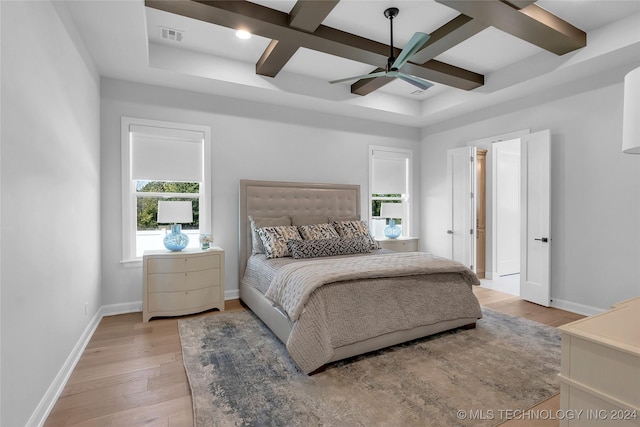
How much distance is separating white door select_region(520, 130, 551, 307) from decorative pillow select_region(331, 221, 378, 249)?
1962mm

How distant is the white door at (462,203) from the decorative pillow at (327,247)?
190 cm

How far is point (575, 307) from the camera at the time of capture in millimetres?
3705

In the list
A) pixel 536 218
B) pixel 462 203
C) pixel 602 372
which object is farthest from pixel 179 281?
pixel 536 218

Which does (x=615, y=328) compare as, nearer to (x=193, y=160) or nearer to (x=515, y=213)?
(x=193, y=160)

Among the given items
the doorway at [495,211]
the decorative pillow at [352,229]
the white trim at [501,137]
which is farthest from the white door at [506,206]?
the decorative pillow at [352,229]

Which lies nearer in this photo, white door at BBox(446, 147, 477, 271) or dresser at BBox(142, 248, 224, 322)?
dresser at BBox(142, 248, 224, 322)

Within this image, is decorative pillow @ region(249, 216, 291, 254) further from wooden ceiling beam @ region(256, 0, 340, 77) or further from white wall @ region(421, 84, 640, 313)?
white wall @ region(421, 84, 640, 313)

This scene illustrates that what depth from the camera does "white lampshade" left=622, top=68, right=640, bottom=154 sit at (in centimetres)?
113

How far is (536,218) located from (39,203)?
4892mm

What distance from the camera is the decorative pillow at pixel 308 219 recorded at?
4371 mm

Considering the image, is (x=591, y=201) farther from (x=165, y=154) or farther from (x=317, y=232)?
(x=165, y=154)

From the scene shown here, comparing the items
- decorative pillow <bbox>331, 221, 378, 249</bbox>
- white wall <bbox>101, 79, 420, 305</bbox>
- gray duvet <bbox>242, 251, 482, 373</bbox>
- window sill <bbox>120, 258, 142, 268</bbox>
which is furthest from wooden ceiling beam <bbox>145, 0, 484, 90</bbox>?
window sill <bbox>120, 258, 142, 268</bbox>

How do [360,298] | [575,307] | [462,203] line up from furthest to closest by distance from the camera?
[462,203] → [575,307] → [360,298]

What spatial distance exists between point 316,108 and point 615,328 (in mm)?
4196
